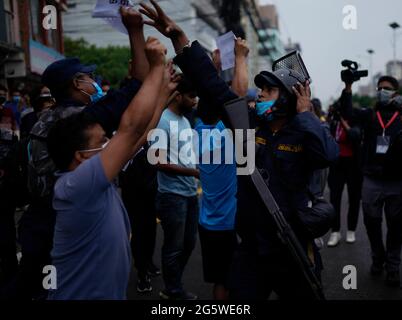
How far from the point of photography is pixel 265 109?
2477 millimetres

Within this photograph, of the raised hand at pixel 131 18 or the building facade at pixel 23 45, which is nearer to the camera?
the raised hand at pixel 131 18

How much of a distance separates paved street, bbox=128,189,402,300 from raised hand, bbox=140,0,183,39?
2.47 meters

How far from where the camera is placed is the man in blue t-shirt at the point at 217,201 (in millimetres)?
3088

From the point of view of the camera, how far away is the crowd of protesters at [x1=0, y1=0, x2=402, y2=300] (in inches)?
69.4

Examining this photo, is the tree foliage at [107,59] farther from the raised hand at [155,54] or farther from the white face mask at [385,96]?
the raised hand at [155,54]

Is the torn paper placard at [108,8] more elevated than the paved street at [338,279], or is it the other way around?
the torn paper placard at [108,8]

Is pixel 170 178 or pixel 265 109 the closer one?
pixel 265 109

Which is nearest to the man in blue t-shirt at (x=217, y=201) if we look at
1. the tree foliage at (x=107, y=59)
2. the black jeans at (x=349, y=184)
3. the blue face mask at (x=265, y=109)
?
the blue face mask at (x=265, y=109)

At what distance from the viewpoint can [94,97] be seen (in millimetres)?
2803

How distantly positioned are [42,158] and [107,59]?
1289 inches

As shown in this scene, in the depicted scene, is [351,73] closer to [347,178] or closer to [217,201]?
[217,201]

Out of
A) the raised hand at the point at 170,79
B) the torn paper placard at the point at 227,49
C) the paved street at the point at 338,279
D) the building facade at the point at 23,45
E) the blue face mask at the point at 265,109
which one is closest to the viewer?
the raised hand at the point at 170,79

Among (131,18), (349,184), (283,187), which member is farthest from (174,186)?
(349,184)

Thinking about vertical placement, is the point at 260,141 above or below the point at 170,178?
above
